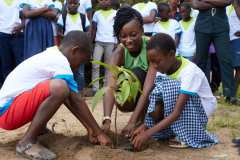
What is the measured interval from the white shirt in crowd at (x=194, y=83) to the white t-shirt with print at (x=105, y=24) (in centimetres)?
Result: 294

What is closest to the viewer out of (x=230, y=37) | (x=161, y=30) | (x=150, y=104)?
(x=150, y=104)

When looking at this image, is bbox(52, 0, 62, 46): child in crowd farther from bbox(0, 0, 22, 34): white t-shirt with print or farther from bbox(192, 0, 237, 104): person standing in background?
bbox(192, 0, 237, 104): person standing in background

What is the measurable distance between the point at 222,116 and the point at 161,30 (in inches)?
78.6

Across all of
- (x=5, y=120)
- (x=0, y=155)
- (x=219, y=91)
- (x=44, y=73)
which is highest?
(x=44, y=73)

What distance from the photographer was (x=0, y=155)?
3.35 metres

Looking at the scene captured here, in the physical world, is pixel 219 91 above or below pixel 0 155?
below

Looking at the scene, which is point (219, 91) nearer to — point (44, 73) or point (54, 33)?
point (54, 33)

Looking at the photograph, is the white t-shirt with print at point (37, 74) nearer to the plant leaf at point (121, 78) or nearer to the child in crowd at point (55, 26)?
the plant leaf at point (121, 78)

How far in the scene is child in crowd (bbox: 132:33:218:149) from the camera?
344cm

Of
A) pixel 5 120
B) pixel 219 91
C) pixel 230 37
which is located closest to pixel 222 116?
pixel 230 37

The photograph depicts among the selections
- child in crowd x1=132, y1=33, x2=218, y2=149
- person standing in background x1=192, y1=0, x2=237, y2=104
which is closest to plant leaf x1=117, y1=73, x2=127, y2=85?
child in crowd x1=132, y1=33, x2=218, y2=149

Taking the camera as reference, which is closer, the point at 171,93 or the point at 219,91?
the point at 171,93

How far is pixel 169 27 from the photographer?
6.48 m

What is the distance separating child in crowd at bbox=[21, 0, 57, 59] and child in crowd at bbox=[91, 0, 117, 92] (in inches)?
25.9
